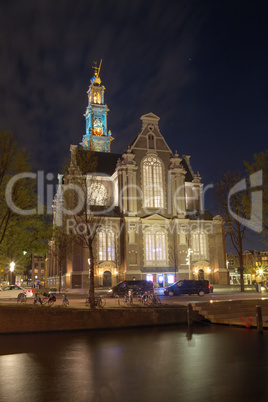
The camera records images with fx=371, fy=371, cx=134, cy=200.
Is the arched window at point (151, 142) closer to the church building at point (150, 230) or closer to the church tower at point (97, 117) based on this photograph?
the church building at point (150, 230)

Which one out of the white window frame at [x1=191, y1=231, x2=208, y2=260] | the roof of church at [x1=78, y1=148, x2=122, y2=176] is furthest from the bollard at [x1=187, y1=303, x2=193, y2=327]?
the roof of church at [x1=78, y1=148, x2=122, y2=176]

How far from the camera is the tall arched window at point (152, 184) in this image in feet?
200

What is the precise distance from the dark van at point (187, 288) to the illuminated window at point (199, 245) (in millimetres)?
20227

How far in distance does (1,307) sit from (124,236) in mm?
37567

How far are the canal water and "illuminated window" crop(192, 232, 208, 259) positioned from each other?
41.5m

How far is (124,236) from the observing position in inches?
2287

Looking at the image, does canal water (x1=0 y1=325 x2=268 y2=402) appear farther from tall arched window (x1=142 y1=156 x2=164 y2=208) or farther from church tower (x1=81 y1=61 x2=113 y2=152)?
church tower (x1=81 y1=61 x2=113 y2=152)

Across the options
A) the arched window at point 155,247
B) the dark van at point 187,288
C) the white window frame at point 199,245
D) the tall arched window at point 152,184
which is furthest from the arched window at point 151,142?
the dark van at point 187,288

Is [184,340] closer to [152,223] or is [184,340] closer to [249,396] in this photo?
[249,396]

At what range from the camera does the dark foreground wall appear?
2100cm

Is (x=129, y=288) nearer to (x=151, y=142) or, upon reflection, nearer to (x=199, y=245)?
(x=199, y=245)

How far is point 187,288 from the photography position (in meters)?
40.2

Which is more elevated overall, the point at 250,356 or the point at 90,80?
the point at 90,80

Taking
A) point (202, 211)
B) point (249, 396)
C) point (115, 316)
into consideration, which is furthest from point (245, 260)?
point (249, 396)
